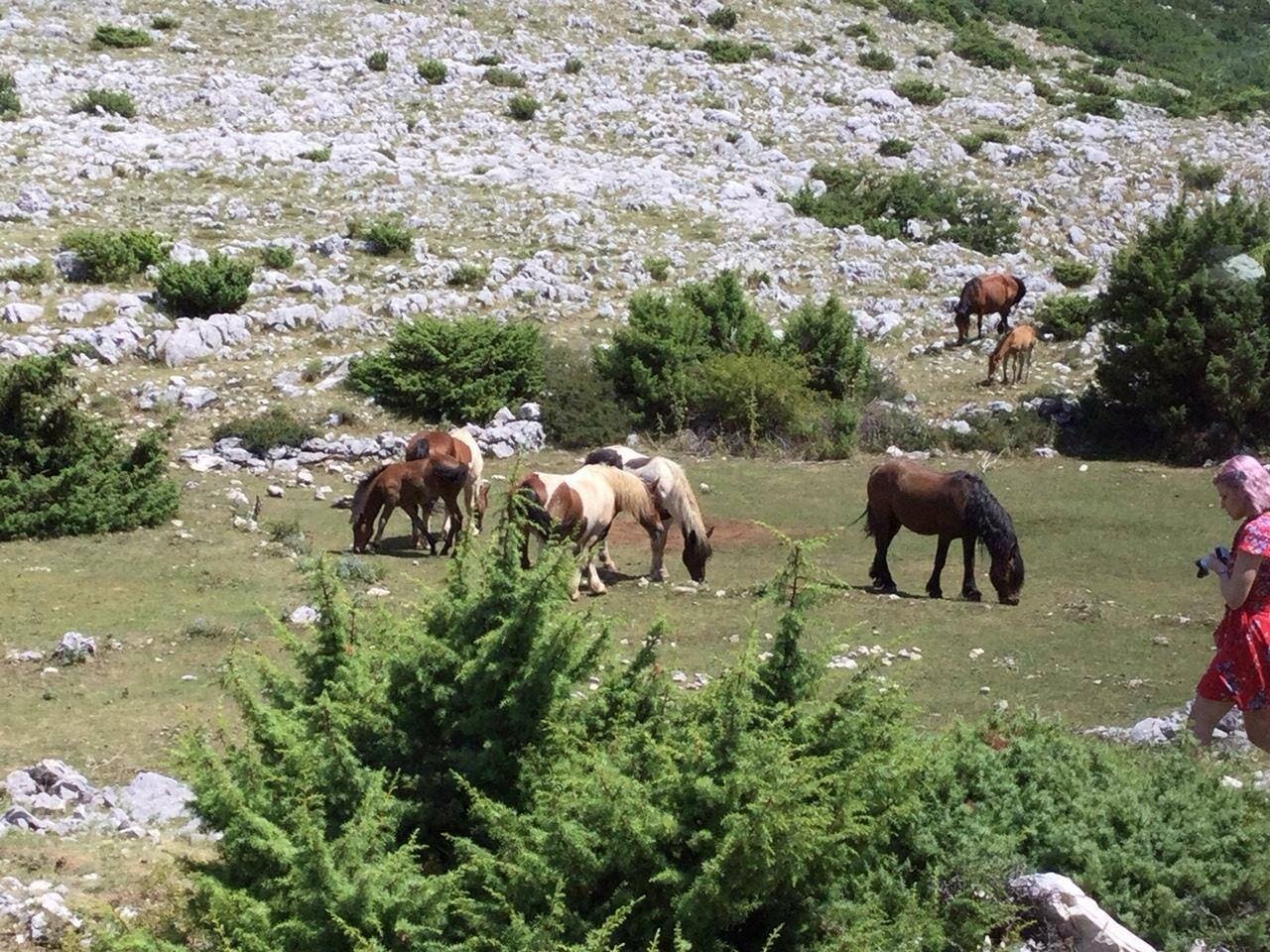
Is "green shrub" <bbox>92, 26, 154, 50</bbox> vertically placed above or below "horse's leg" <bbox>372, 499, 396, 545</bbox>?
above

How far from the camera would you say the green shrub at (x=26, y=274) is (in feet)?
79.3

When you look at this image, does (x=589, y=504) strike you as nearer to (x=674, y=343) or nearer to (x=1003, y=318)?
(x=674, y=343)

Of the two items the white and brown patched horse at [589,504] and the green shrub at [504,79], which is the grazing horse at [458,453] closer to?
the white and brown patched horse at [589,504]

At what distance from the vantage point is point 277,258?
26.0m

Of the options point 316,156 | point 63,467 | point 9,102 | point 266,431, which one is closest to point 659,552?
point 63,467

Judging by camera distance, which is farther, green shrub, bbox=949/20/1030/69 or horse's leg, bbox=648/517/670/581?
green shrub, bbox=949/20/1030/69

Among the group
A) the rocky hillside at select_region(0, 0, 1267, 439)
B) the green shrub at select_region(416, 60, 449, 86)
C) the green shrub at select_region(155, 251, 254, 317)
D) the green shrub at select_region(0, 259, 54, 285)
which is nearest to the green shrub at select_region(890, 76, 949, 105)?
the rocky hillside at select_region(0, 0, 1267, 439)

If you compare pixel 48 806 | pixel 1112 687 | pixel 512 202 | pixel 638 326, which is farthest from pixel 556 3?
pixel 48 806

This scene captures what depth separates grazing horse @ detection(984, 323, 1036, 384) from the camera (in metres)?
25.0

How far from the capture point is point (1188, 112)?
41250mm

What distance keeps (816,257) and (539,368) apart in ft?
27.9

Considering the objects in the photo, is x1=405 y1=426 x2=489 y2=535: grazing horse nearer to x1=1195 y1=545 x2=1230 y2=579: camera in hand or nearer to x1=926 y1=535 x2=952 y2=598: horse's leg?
x1=926 y1=535 x2=952 y2=598: horse's leg

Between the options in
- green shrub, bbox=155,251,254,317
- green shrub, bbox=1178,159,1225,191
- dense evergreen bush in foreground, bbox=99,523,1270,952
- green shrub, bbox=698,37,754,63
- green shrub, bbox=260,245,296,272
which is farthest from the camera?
green shrub, bbox=698,37,754,63

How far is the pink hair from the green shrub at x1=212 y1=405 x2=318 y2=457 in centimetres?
1509
